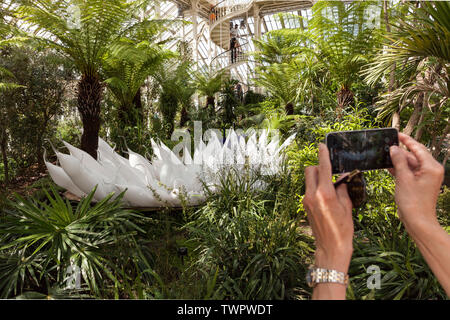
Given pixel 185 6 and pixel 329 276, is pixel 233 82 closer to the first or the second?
pixel 185 6

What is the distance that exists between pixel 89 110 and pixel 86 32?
1123 mm

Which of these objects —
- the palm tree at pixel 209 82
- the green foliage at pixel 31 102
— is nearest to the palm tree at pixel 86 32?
the green foliage at pixel 31 102

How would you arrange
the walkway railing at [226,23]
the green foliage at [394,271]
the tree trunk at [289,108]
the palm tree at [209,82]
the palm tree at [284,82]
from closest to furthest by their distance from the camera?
1. the green foliage at [394,271]
2. the palm tree at [284,82]
3. the tree trunk at [289,108]
4. the palm tree at [209,82]
5. the walkway railing at [226,23]

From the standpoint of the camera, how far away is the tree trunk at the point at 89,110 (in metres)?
4.07

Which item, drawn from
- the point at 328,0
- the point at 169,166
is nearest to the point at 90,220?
the point at 169,166

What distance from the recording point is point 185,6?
13.6 meters

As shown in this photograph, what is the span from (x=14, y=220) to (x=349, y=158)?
186 centimetres

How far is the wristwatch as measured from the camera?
1.80 ft

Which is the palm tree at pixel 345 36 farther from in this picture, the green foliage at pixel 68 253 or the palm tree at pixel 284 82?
the green foliage at pixel 68 253

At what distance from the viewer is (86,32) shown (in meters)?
3.99

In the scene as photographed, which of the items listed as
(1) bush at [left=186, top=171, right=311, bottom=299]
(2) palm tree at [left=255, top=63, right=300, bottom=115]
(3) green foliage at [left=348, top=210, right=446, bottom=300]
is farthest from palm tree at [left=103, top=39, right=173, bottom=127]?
(3) green foliage at [left=348, top=210, right=446, bottom=300]

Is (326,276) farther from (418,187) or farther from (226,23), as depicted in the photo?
(226,23)

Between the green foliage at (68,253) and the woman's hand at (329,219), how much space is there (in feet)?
3.16

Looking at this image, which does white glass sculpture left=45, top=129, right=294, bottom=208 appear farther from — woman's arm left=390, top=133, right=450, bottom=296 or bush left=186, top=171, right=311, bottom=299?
woman's arm left=390, top=133, right=450, bottom=296
